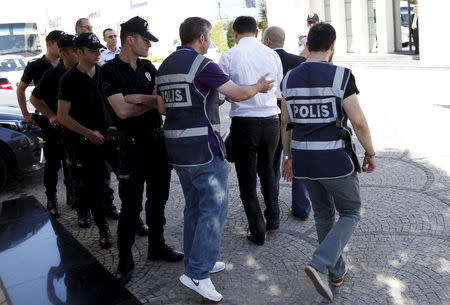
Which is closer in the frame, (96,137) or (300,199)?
(96,137)

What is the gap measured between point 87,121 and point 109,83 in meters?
0.99

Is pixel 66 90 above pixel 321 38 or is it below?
below

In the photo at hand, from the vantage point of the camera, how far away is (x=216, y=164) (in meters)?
3.32

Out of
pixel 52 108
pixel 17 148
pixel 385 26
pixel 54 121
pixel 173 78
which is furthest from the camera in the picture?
pixel 385 26

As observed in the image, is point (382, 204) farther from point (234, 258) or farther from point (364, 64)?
point (364, 64)

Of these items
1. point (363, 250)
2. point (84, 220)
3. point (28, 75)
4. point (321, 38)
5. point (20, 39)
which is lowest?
point (363, 250)

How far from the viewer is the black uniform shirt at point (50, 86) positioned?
484 centimetres

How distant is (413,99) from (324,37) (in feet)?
25.7

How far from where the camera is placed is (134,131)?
363cm

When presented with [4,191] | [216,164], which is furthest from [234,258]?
[4,191]

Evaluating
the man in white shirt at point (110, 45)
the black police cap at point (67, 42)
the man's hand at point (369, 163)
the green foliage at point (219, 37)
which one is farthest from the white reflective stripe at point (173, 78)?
the green foliage at point (219, 37)

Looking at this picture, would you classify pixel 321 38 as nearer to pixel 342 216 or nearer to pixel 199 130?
pixel 199 130

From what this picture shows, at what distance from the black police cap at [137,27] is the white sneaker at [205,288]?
1703 millimetres

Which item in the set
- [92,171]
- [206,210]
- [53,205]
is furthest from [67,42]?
[206,210]
